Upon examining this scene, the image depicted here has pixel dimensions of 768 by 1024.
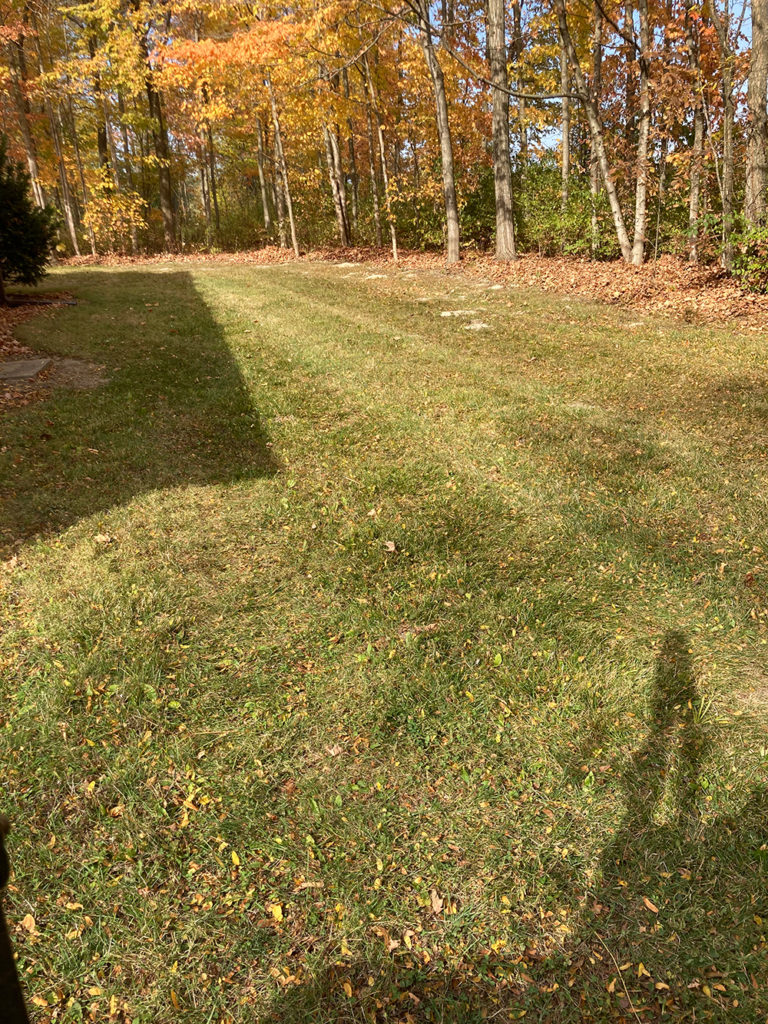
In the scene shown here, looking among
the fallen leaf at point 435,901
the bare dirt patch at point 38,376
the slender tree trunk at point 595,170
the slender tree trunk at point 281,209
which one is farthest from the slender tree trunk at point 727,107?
the slender tree trunk at point 281,209

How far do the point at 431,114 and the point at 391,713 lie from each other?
21.8 m

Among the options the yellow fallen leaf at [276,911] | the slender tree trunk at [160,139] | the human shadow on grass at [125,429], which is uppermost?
the slender tree trunk at [160,139]

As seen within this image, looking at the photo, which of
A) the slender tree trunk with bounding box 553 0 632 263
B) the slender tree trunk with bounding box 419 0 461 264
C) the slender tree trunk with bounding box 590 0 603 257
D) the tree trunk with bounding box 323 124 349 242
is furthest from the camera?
the tree trunk with bounding box 323 124 349 242

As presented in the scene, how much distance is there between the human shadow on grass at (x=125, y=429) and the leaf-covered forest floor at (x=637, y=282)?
7069 millimetres

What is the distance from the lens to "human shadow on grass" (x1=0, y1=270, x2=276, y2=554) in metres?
4.75

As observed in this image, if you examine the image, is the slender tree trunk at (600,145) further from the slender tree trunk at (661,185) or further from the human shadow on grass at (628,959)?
the human shadow on grass at (628,959)

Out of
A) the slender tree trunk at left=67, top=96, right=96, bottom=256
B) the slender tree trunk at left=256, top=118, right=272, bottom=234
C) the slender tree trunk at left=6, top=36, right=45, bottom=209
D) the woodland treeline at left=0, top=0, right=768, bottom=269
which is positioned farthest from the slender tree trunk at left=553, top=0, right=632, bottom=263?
the slender tree trunk at left=67, top=96, right=96, bottom=256

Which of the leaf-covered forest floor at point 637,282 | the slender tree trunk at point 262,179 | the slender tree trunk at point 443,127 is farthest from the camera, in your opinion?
the slender tree trunk at point 262,179

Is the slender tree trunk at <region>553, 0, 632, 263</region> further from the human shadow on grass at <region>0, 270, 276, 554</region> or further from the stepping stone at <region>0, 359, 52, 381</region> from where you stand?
the stepping stone at <region>0, 359, 52, 381</region>

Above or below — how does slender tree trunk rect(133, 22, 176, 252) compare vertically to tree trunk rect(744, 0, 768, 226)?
above

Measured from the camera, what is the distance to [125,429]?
19.4 feet

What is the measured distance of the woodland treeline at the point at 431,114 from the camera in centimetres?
1050

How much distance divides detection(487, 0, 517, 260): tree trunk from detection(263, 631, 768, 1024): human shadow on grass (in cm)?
1452

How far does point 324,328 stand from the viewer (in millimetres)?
9477
